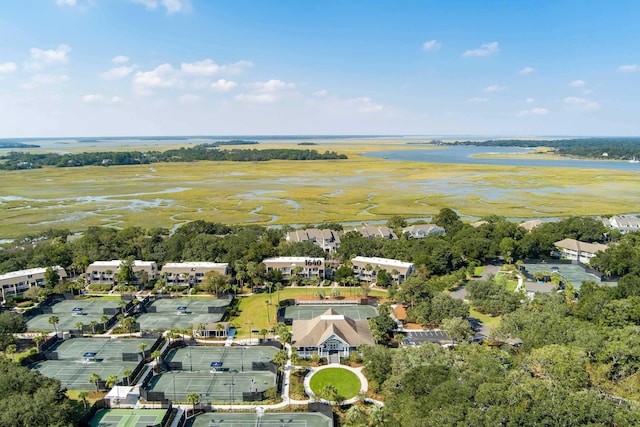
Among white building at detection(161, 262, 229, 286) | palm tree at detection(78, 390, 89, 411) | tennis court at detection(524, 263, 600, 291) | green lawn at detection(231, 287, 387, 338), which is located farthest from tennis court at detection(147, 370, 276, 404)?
tennis court at detection(524, 263, 600, 291)

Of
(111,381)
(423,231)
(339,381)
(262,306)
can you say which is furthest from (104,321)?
(423,231)

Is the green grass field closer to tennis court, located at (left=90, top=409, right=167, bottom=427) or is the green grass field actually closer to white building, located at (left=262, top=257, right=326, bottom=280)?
white building, located at (left=262, top=257, right=326, bottom=280)

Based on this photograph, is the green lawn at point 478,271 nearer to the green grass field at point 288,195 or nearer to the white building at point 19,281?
the green grass field at point 288,195

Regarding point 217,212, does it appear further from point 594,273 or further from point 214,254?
point 594,273

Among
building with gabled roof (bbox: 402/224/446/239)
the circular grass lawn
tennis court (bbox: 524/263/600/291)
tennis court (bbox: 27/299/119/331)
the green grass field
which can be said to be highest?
the green grass field

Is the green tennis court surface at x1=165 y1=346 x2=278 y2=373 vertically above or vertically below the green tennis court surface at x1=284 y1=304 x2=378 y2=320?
below

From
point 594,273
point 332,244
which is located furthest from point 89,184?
point 594,273
